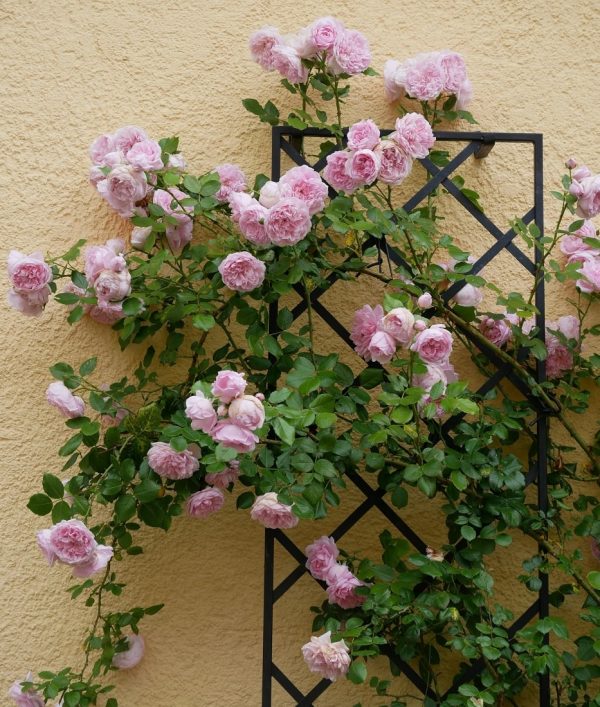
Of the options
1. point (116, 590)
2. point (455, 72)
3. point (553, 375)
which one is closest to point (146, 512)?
point (116, 590)

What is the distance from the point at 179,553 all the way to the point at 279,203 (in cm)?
103

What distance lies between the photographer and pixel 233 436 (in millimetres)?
1621

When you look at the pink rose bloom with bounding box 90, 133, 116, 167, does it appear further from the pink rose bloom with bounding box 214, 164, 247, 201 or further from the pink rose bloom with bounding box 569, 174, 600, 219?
the pink rose bloom with bounding box 569, 174, 600, 219

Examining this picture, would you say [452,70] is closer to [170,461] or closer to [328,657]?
[170,461]

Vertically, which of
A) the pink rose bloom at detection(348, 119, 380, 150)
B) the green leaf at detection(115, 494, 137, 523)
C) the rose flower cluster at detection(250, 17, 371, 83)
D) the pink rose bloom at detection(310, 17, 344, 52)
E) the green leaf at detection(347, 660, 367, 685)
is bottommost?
the green leaf at detection(347, 660, 367, 685)

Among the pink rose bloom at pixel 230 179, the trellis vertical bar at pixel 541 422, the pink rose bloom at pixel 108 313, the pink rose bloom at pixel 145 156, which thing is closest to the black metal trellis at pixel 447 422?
Answer: the trellis vertical bar at pixel 541 422

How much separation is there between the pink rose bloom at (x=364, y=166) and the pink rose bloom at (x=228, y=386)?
63 centimetres

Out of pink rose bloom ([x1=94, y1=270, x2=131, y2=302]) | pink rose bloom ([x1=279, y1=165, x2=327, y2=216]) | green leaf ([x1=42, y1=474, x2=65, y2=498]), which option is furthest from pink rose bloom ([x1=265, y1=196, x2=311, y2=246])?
green leaf ([x1=42, y1=474, x2=65, y2=498])

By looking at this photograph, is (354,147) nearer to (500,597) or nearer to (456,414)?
(456,414)

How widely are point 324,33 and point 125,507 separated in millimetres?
1285

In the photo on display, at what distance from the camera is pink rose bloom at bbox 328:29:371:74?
7.01 ft

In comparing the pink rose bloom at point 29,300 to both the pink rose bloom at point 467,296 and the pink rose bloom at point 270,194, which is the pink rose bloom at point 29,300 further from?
the pink rose bloom at point 467,296

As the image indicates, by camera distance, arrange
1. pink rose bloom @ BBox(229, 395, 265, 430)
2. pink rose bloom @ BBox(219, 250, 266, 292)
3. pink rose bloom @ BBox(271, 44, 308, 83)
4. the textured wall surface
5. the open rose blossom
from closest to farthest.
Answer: pink rose bloom @ BBox(229, 395, 265, 430) → the open rose blossom → pink rose bloom @ BBox(219, 250, 266, 292) → pink rose bloom @ BBox(271, 44, 308, 83) → the textured wall surface

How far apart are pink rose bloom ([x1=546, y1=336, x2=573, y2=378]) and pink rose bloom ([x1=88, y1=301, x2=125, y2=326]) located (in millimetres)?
1162
